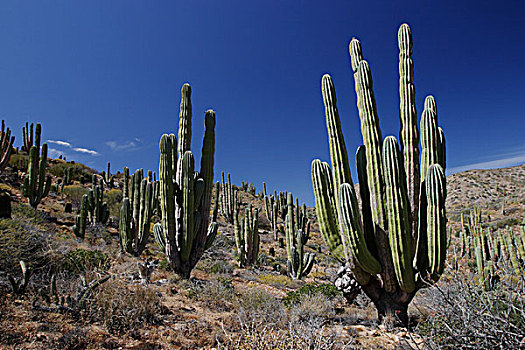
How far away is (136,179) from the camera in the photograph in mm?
12578

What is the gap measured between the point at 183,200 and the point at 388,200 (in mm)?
5172

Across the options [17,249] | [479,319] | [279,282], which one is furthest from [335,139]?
[279,282]

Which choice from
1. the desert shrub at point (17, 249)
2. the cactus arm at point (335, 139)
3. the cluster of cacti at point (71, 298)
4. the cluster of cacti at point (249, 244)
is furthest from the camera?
the cluster of cacti at point (249, 244)

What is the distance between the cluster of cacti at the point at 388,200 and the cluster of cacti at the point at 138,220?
837cm

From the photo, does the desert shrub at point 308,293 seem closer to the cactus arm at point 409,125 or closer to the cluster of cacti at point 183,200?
the cactus arm at point 409,125

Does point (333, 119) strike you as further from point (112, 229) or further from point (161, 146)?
point (112, 229)

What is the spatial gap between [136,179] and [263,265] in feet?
25.7

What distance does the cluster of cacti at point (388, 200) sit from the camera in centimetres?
478

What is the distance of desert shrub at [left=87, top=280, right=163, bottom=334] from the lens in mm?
4273

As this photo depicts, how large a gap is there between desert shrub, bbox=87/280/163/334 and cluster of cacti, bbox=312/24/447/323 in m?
3.42

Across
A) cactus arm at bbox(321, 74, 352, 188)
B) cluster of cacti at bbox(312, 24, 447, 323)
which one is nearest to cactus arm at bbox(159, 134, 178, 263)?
cluster of cacti at bbox(312, 24, 447, 323)

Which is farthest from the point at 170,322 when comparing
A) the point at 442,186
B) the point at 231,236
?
the point at 231,236

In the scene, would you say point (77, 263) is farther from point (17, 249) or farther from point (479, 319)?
point (479, 319)

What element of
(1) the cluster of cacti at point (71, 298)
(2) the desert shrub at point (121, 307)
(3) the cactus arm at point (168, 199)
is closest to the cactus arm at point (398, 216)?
(2) the desert shrub at point (121, 307)
